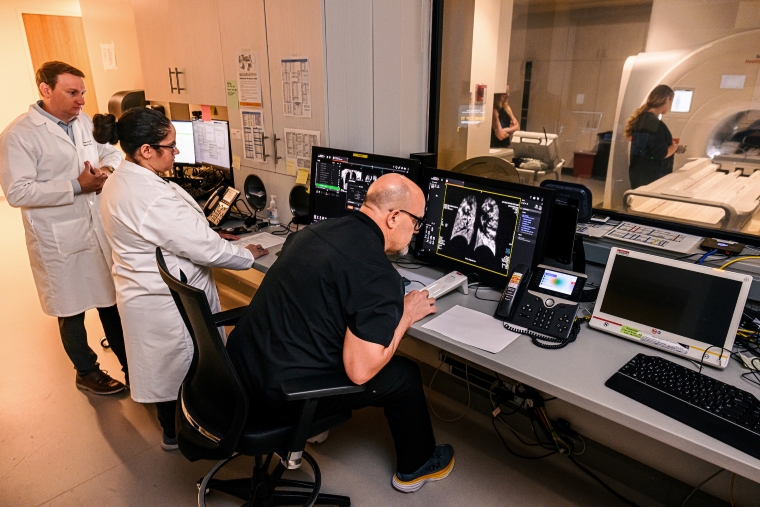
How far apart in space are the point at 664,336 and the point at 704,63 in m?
4.27

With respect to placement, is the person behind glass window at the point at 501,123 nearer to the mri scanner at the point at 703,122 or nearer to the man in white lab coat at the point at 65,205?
the mri scanner at the point at 703,122

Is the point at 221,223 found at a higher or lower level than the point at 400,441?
higher

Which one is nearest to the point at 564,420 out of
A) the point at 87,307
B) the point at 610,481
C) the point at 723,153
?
the point at 610,481

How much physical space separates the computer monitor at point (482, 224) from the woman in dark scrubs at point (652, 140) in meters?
3.33

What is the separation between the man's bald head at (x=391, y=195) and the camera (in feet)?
4.46

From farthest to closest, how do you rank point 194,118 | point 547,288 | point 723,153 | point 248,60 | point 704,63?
point 704,63
point 723,153
point 194,118
point 248,60
point 547,288

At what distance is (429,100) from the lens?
2156mm

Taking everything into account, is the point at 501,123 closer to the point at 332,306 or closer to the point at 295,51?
the point at 295,51

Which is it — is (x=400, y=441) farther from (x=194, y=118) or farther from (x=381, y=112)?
(x=194, y=118)

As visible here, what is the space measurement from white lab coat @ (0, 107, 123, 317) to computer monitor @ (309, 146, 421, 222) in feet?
3.61

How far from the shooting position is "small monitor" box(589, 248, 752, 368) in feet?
4.19

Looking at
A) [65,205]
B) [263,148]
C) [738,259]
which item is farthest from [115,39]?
[738,259]

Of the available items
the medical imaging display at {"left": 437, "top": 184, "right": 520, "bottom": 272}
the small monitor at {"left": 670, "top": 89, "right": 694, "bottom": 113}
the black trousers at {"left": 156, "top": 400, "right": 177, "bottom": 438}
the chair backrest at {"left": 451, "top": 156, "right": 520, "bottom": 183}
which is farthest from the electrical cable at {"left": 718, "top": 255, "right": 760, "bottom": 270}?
the small monitor at {"left": 670, "top": 89, "right": 694, "bottom": 113}

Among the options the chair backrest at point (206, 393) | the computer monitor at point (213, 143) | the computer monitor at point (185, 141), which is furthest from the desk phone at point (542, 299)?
the computer monitor at point (185, 141)
